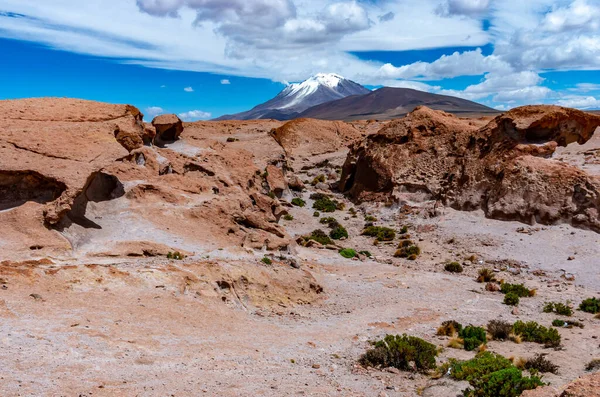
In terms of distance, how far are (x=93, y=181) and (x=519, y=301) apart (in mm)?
13872

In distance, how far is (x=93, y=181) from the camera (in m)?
16.6

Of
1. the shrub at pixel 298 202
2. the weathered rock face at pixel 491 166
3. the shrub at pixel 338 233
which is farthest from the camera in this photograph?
the shrub at pixel 298 202

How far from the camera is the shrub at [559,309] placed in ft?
46.1

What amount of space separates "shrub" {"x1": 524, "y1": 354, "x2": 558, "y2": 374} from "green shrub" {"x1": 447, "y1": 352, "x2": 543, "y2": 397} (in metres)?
1.13

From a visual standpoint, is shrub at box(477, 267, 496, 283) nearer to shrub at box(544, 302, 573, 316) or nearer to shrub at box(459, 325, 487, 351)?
shrub at box(544, 302, 573, 316)

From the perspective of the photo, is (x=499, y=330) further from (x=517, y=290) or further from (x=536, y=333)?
(x=517, y=290)

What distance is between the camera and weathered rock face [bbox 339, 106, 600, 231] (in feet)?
73.2

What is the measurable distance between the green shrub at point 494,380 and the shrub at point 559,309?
6468 mm

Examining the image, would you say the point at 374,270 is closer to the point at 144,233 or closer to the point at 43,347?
the point at 144,233

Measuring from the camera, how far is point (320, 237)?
21.9 meters

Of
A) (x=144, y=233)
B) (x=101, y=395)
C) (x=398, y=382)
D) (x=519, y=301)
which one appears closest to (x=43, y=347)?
(x=101, y=395)

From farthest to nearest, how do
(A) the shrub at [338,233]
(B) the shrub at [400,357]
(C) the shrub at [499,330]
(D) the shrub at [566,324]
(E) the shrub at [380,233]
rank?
(A) the shrub at [338,233]
(E) the shrub at [380,233]
(D) the shrub at [566,324]
(C) the shrub at [499,330]
(B) the shrub at [400,357]

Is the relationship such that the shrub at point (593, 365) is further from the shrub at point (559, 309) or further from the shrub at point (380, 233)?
the shrub at point (380, 233)

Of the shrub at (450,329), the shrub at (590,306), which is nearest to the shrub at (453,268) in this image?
the shrub at (590,306)
